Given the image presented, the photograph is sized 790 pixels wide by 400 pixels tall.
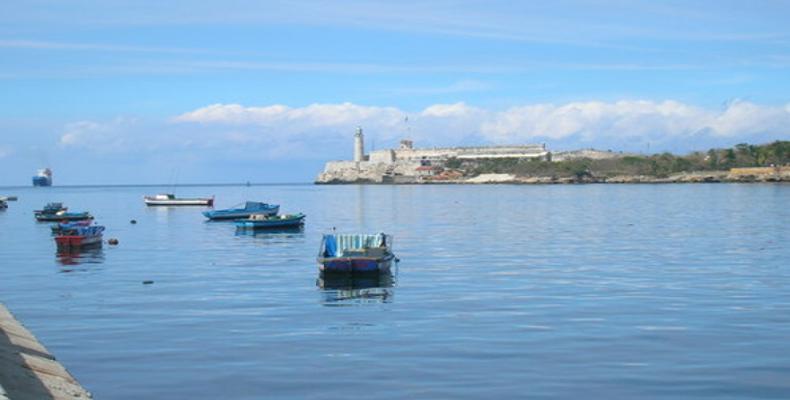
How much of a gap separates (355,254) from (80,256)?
69.6ft

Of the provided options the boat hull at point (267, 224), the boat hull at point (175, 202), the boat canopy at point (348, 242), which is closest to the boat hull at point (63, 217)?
the boat hull at point (267, 224)

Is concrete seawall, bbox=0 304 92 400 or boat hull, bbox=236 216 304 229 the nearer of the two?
concrete seawall, bbox=0 304 92 400

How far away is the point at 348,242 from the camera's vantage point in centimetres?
4341

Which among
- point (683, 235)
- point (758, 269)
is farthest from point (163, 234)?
point (758, 269)

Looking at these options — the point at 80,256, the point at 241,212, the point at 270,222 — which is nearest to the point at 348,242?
the point at 80,256

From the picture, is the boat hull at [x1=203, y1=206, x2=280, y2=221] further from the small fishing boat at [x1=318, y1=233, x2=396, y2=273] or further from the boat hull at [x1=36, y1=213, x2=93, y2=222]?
→ the small fishing boat at [x1=318, y1=233, x2=396, y2=273]

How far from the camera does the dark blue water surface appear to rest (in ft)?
66.2

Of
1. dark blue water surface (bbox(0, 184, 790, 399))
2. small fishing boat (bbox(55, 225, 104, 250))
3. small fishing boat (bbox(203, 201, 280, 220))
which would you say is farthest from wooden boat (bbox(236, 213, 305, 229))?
dark blue water surface (bbox(0, 184, 790, 399))

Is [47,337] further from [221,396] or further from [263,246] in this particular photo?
[263,246]

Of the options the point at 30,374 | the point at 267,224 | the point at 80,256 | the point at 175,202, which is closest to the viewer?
the point at 30,374

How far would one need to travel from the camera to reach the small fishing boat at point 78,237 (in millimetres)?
58625

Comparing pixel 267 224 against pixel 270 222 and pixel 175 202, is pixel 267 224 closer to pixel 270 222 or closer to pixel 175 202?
pixel 270 222

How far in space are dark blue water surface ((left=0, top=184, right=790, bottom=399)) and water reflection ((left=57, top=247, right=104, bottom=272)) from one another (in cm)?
31

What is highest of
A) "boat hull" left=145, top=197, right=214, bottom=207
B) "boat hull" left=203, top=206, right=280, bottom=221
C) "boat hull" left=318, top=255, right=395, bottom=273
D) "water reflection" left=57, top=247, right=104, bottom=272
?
"boat hull" left=145, top=197, right=214, bottom=207
